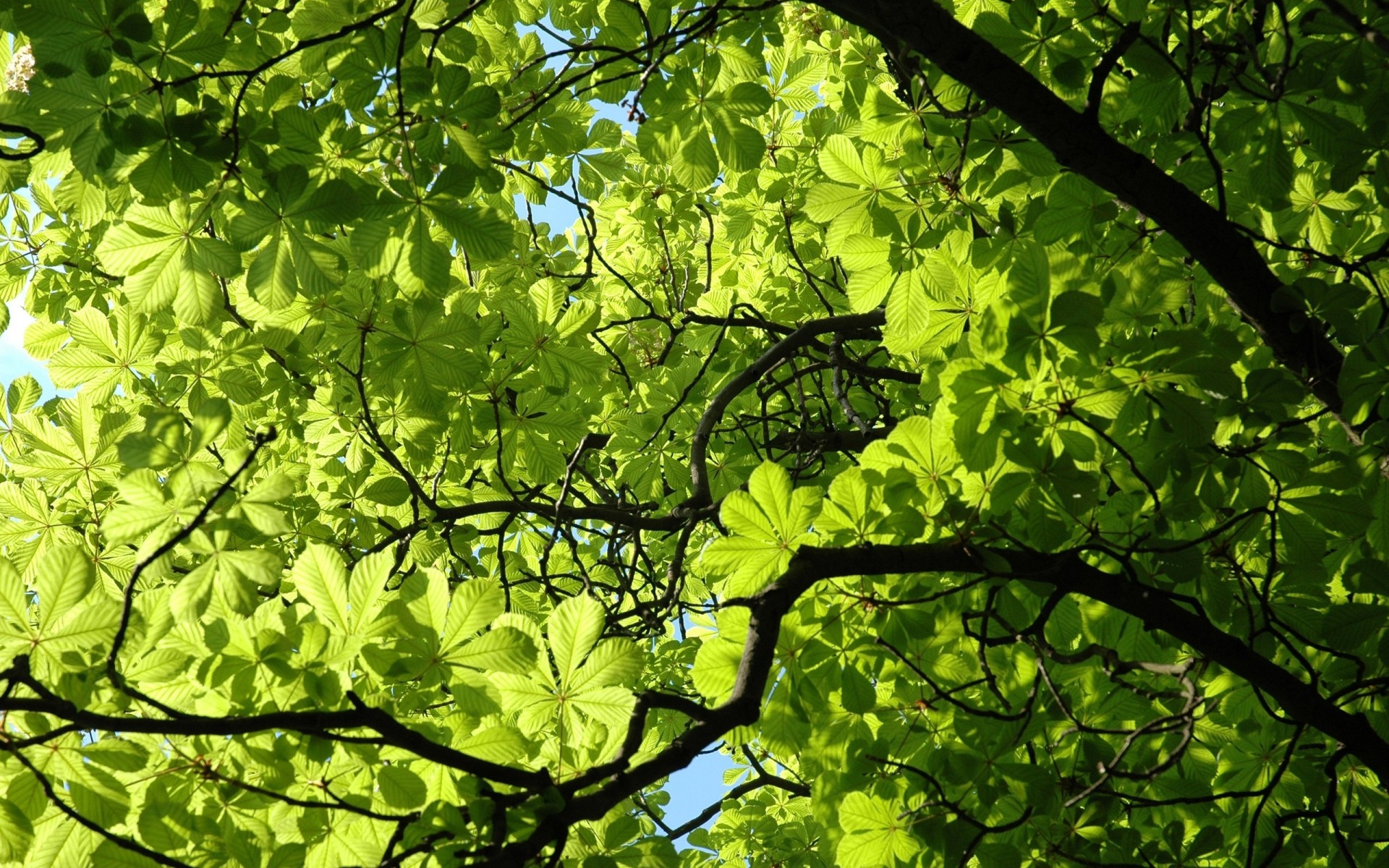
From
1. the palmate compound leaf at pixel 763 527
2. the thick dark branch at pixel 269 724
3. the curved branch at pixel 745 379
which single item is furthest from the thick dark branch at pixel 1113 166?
the thick dark branch at pixel 269 724

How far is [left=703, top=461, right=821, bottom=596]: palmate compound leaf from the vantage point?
1841 mm

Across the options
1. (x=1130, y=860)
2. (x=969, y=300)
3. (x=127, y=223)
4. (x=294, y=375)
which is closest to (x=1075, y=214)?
(x=969, y=300)

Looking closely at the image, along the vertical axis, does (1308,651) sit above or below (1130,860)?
above

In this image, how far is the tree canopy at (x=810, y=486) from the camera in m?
1.58

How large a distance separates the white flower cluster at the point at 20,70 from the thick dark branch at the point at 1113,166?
206 cm

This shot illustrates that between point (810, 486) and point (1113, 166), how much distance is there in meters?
1.00

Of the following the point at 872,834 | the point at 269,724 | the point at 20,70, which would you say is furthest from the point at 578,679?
the point at 20,70

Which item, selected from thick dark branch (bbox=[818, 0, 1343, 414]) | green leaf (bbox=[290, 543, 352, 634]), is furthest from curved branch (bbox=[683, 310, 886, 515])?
green leaf (bbox=[290, 543, 352, 634])

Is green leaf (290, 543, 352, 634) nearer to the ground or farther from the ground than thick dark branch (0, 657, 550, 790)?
farther from the ground

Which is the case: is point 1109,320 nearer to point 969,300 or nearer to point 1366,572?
point 969,300

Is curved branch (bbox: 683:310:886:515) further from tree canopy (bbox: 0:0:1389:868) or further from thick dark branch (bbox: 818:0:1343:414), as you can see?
thick dark branch (bbox: 818:0:1343:414)

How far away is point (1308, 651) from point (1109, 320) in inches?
51.5

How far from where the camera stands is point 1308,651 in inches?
104

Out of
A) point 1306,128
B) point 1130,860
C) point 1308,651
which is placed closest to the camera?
point 1306,128
